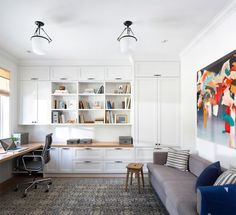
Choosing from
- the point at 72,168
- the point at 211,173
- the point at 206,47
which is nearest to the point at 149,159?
the point at 72,168

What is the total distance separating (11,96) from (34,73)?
2.43 feet

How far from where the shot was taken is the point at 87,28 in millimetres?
2742

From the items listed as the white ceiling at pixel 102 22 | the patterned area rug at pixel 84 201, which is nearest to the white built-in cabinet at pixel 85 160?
the patterned area rug at pixel 84 201

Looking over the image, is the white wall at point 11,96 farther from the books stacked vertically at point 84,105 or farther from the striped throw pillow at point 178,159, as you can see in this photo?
the striped throw pillow at point 178,159

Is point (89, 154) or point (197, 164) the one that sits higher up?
point (197, 164)

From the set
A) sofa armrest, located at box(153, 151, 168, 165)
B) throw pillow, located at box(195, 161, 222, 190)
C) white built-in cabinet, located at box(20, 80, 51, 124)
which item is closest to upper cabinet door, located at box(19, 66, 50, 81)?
white built-in cabinet, located at box(20, 80, 51, 124)

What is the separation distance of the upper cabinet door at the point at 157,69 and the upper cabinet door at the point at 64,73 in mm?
1471

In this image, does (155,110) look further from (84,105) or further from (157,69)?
(84,105)

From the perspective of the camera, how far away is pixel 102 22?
2.56 m

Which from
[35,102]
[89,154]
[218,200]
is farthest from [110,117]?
[218,200]

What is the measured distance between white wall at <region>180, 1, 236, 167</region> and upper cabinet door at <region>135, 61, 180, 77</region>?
19 cm

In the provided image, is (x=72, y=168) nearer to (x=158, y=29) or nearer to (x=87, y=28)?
(x=87, y=28)

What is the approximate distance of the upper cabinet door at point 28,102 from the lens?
167 inches

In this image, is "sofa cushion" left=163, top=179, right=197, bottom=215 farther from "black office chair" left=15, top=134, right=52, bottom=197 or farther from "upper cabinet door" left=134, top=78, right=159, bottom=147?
"black office chair" left=15, top=134, right=52, bottom=197
